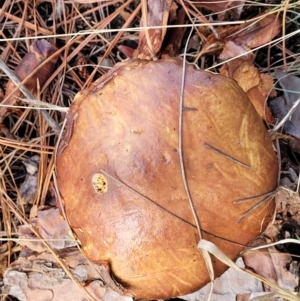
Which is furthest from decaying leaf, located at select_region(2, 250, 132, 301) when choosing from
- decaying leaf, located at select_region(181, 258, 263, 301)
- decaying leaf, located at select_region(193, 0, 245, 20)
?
decaying leaf, located at select_region(193, 0, 245, 20)

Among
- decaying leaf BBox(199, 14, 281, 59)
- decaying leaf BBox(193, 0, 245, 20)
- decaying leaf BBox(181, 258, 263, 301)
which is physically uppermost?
decaying leaf BBox(193, 0, 245, 20)

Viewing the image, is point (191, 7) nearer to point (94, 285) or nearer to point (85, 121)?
point (85, 121)

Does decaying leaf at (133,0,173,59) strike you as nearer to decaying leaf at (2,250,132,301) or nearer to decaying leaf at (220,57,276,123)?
→ decaying leaf at (220,57,276,123)

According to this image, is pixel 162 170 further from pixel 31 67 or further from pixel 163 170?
pixel 31 67

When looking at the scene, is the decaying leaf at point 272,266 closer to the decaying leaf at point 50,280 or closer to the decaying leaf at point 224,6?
the decaying leaf at point 50,280

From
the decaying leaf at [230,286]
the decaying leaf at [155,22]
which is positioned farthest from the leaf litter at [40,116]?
the decaying leaf at [230,286]

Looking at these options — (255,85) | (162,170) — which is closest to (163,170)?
(162,170)

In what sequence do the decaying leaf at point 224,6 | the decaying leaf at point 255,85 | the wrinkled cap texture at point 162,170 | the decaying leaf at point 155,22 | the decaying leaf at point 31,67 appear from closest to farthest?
the wrinkled cap texture at point 162,170
the decaying leaf at point 255,85
the decaying leaf at point 155,22
the decaying leaf at point 224,6
the decaying leaf at point 31,67
